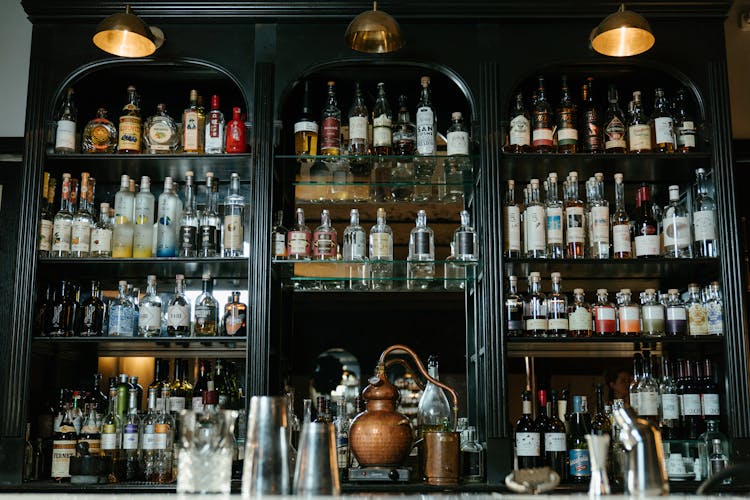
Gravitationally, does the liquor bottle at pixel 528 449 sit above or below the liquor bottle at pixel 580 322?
below

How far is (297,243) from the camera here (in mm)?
3111

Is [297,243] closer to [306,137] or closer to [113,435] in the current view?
[306,137]

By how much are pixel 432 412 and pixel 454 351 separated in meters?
0.30

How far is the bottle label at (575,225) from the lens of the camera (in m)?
3.11

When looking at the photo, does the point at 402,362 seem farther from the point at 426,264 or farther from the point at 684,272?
the point at 684,272

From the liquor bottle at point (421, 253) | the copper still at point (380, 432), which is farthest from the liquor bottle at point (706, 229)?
the copper still at point (380, 432)

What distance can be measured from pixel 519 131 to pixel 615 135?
0.38 m

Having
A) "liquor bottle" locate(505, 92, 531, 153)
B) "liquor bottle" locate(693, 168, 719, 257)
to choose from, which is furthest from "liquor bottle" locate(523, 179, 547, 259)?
"liquor bottle" locate(693, 168, 719, 257)

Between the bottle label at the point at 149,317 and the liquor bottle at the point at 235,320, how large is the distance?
10.2 inches

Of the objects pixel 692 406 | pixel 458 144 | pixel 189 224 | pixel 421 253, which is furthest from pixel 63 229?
pixel 692 406

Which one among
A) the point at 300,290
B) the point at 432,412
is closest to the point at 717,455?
the point at 432,412

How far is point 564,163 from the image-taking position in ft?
10.3

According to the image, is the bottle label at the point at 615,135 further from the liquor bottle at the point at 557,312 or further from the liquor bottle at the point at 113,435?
the liquor bottle at the point at 113,435

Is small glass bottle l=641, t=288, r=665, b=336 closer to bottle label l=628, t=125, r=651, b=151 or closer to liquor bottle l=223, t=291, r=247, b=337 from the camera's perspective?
bottle label l=628, t=125, r=651, b=151
